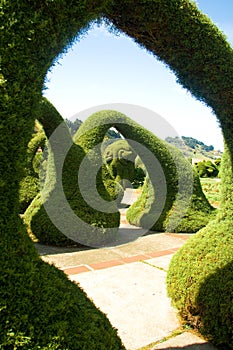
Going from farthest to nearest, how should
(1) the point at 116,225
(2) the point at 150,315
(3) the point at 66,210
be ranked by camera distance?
(1) the point at 116,225 < (3) the point at 66,210 < (2) the point at 150,315

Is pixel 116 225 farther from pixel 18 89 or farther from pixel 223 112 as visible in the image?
pixel 18 89

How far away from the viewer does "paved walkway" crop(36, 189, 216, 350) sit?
2.97 metres

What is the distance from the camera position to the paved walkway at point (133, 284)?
9.76 ft

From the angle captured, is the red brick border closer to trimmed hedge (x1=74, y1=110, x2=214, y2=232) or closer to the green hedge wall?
trimmed hedge (x1=74, y1=110, x2=214, y2=232)

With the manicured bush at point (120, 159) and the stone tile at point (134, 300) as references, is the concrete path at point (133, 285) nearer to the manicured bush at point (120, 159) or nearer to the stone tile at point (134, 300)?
the stone tile at point (134, 300)

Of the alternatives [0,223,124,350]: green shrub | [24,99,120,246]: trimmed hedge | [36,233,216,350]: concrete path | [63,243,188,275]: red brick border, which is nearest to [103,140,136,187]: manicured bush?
[36,233,216,350]: concrete path

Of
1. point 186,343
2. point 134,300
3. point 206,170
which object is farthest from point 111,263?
point 206,170

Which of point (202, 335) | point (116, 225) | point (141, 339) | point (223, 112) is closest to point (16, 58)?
point (223, 112)

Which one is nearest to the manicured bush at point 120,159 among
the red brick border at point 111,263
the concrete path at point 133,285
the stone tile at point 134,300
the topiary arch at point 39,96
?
the concrete path at point 133,285

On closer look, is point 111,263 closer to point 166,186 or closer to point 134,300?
point 134,300

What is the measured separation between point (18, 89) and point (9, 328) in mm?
1245

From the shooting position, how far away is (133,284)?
4.29 m

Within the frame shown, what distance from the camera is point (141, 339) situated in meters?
2.92

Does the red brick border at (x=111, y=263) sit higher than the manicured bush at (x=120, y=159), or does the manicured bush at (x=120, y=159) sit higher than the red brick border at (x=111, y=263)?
the manicured bush at (x=120, y=159)
